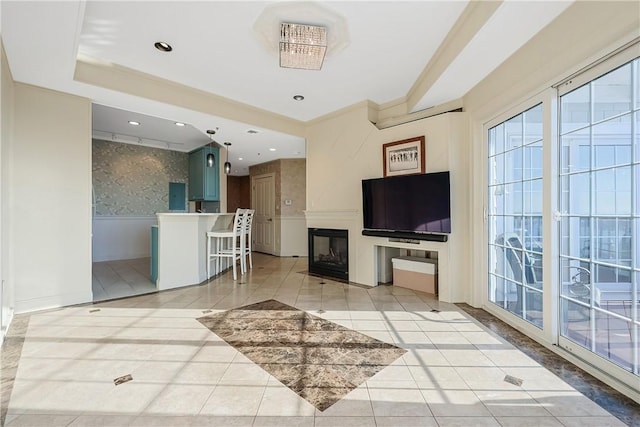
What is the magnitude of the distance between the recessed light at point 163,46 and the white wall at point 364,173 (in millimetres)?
2546

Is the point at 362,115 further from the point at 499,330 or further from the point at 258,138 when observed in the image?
the point at 499,330

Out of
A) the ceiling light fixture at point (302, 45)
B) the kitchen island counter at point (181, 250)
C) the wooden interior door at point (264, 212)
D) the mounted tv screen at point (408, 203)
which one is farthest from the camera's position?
the wooden interior door at point (264, 212)

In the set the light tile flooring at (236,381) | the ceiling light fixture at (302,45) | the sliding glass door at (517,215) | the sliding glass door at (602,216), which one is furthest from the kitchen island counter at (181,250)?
the sliding glass door at (602,216)

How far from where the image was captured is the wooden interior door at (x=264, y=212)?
7.53 meters

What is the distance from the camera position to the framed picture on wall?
12.1 feet

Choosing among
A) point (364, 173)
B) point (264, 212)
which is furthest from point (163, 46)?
point (264, 212)

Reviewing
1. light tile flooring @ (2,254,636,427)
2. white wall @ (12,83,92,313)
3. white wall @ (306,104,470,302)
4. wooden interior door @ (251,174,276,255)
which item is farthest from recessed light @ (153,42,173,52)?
wooden interior door @ (251,174,276,255)

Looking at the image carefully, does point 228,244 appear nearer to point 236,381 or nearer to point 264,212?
point 264,212

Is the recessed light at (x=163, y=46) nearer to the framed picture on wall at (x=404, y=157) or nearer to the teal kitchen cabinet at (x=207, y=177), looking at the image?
the framed picture on wall at (x=404, y=157)

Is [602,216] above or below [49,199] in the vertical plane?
below

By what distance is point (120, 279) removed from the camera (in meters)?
4.54

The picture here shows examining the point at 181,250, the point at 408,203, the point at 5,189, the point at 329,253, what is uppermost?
the point at 5,189

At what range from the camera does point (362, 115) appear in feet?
14.0

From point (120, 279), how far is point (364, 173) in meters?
4.26
